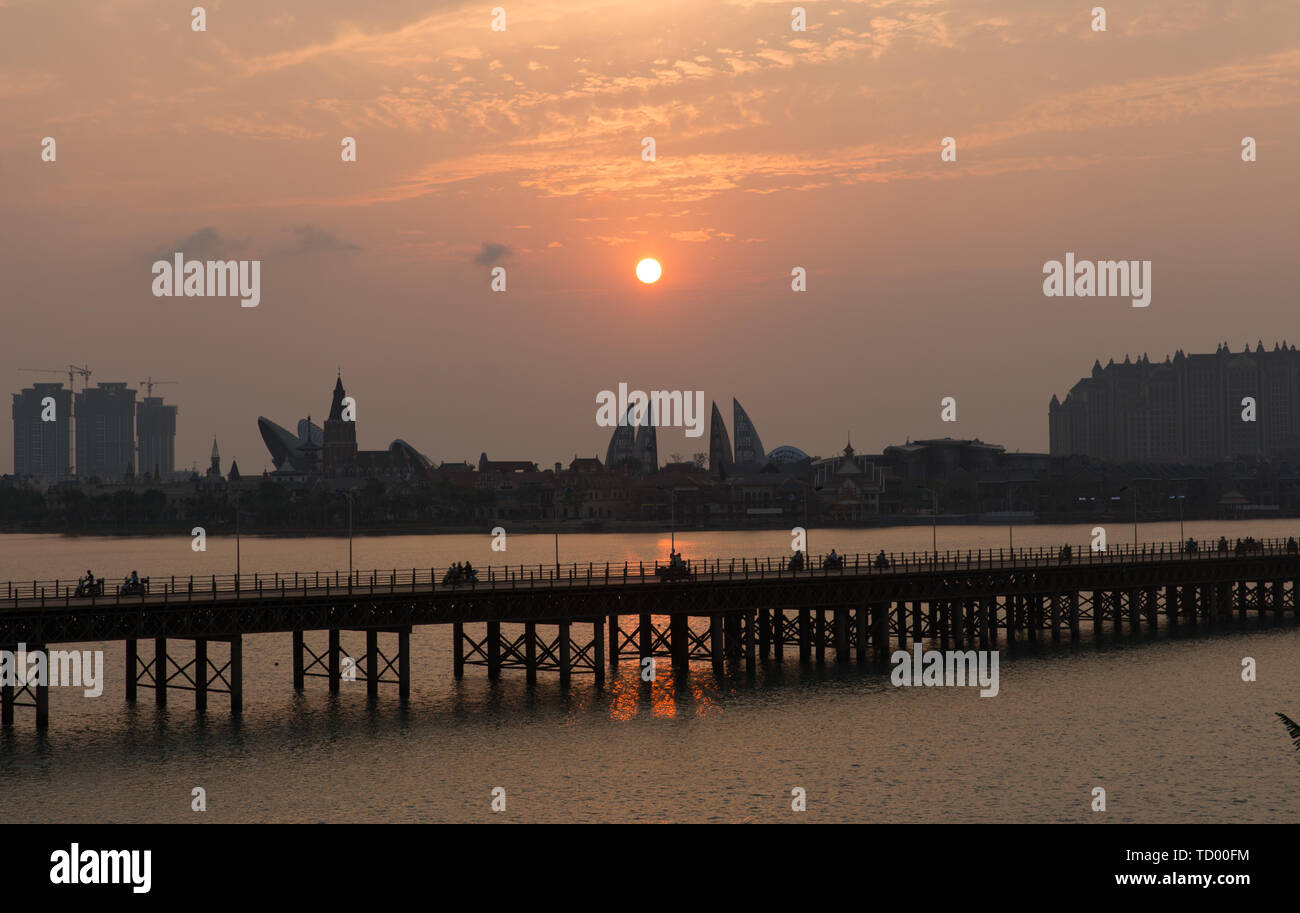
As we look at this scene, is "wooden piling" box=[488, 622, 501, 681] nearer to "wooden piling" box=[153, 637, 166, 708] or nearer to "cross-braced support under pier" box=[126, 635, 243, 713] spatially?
"cross-braced support under pier" box=[126, 635, 243, 713]

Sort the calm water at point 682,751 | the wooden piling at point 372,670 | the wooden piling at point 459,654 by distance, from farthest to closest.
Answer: the wooden piling at point 459,654 < the wooden piling at point 372,670 < the calm water at point 682,751

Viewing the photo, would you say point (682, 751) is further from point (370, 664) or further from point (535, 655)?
point (370, 664)

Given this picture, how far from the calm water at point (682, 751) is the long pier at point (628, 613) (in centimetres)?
206

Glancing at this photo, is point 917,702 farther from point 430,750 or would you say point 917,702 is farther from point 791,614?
point 791,614

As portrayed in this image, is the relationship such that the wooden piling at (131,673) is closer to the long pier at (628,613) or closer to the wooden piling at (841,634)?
the long pier at (628,613)

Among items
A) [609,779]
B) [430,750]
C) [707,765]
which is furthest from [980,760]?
[430,750]

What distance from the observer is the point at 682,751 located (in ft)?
180

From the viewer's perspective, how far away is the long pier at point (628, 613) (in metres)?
58.7

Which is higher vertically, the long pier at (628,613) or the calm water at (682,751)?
the long pier at (628,613)

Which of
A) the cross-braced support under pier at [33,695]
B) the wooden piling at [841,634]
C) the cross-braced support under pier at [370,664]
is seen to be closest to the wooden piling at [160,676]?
the cross-braced support under pier at [33,695]

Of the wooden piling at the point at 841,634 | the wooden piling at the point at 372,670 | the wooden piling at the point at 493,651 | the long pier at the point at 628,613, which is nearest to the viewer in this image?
the long pier at the point at 628,613

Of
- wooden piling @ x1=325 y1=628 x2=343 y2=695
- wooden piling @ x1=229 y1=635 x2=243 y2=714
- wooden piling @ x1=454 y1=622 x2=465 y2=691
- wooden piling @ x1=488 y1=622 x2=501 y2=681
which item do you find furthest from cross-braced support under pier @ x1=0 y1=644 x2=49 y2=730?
wooden piling @ x1=488 y1=622 x2=501 y2=681
